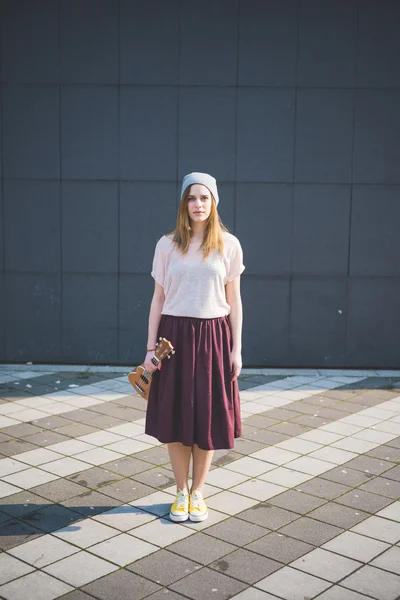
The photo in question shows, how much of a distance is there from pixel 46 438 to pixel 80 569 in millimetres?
2385

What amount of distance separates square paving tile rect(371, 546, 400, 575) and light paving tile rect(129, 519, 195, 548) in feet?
3.75

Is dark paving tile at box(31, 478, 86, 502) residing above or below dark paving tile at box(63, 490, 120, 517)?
above

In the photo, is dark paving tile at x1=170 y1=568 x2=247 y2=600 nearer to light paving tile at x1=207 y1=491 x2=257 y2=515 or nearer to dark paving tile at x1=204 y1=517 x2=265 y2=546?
dark paving tile at x1=204 y1=517 x2=265 y2=546

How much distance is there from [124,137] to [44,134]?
1.00 m

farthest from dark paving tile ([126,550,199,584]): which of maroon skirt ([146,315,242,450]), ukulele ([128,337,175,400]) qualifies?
ukulele ([128,337,175,400])

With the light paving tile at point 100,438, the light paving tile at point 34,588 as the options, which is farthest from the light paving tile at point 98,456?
the light paving tile at point 34,588

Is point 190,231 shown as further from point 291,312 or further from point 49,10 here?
point 49,10

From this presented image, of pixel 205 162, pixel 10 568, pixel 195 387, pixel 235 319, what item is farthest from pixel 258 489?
pixel 205 162

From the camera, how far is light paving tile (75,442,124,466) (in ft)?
18.7

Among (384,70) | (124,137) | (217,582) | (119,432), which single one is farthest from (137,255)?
(217,582)

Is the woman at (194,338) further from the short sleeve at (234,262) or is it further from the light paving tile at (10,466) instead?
the light paving tile at (10,466)

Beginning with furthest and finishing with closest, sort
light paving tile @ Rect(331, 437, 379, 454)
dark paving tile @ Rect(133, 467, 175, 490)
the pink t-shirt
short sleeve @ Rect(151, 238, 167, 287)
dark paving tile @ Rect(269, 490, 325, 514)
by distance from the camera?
light paving tile @ Rect(331, 437, 379, 454) < dark paving tile @ Rect(133, 467, 175, 490) < dark paving tile @ Rect(269, 490, 325, 514) < short sleeve @ Rect(151, 238, 167, 287) < the pink t-shirt

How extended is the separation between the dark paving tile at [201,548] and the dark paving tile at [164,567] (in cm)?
5

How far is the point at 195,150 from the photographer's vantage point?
884 cm
